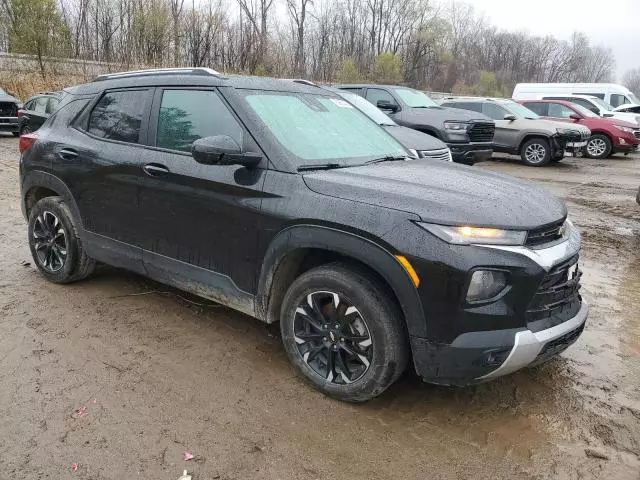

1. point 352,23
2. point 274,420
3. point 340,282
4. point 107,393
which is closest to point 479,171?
point 340,282

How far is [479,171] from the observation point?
3.70 m

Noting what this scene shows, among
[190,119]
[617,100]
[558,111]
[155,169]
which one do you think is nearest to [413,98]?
[558,111]

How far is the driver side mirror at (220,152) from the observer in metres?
3.06

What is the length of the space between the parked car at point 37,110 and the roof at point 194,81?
483 inches

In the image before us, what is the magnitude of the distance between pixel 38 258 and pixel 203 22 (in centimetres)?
3206

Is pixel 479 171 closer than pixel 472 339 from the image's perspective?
No

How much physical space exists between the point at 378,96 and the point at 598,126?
8215 millimetres

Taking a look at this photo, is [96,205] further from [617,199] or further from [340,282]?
[617,199]

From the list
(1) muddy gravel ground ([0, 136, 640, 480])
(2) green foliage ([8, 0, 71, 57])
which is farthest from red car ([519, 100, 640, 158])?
(2) green foliage ([8, 0, 71, 57])

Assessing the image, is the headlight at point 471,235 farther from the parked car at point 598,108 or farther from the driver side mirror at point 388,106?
the parked car at point 598,108

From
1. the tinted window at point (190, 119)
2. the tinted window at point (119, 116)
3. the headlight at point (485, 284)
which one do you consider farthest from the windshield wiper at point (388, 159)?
the tinted window at point (119, 116)

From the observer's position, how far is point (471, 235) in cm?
256

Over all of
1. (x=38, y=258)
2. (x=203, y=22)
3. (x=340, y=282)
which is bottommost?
(x=38, y=258)

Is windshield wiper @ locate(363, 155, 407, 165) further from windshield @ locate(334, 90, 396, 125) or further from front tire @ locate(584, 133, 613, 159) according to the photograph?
front tire @ locate(584, 133, 613, 159)
